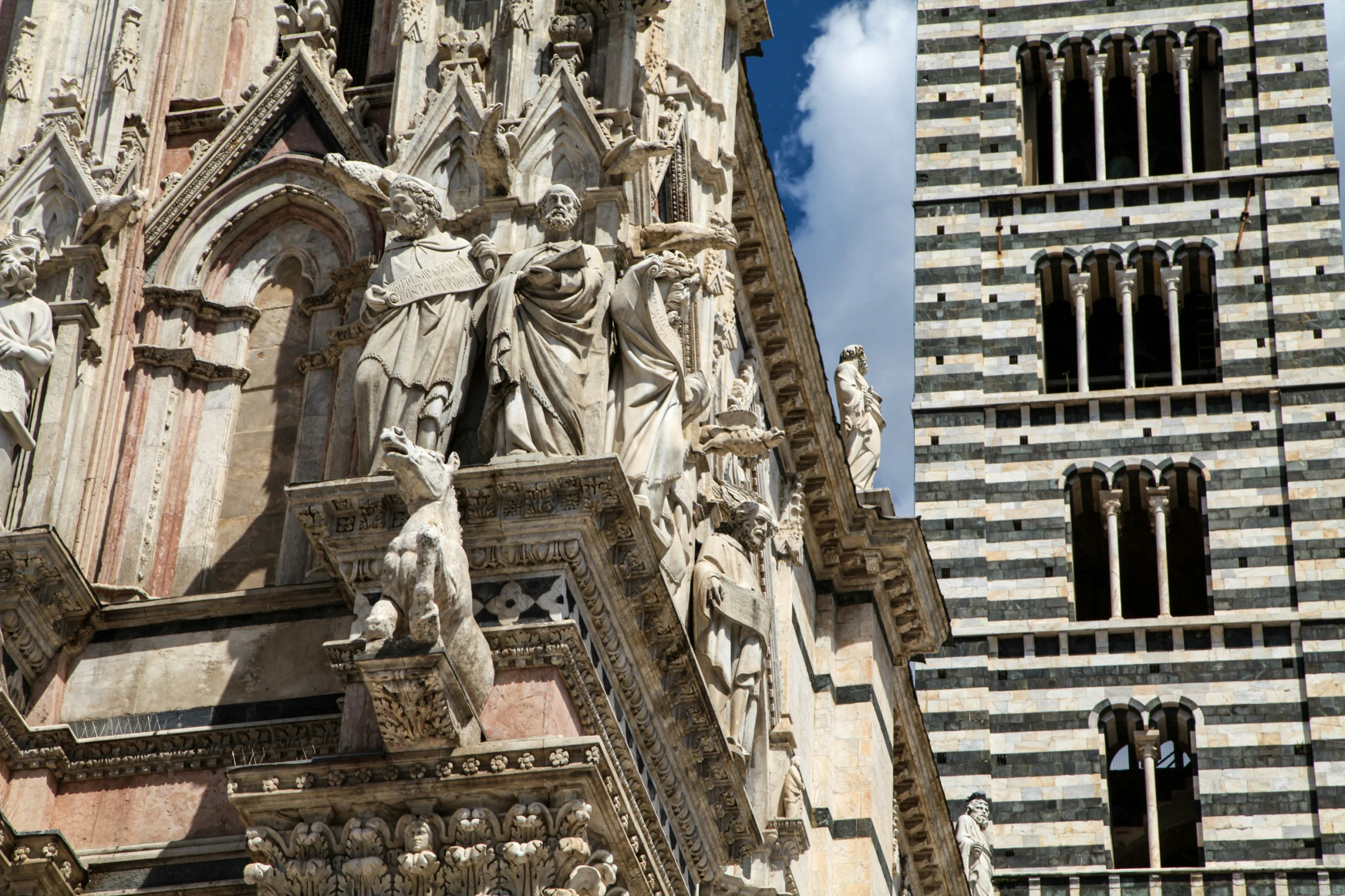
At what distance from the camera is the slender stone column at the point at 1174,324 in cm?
3834

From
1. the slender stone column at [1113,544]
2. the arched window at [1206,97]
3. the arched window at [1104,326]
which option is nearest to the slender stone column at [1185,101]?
the arched window at [1206,97]

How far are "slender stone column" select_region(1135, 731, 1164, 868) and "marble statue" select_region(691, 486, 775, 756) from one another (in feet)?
66.1

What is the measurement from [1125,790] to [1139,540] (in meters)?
3.95

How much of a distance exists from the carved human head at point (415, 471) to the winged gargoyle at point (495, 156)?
94.9 inches

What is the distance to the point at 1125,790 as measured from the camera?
3653 cm

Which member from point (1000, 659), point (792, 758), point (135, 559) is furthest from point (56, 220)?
point (1000, 659)

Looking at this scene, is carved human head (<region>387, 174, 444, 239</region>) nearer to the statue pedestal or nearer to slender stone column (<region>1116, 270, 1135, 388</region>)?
the statue pedestal

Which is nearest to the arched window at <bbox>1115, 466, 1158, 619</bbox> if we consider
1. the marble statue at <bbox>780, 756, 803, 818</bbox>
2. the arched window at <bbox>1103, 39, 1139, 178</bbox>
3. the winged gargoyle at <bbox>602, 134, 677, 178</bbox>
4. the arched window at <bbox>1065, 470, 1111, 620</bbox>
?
the arched window at <bbox>1065, 470, 1111, 620</bbox>

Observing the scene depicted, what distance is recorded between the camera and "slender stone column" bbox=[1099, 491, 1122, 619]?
3616cm

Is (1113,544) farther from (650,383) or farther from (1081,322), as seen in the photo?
(650,383)

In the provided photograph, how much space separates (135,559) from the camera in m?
15.0

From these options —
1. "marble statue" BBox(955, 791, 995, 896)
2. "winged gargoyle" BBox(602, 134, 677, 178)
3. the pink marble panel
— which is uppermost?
A: "marble statue" BBox(955, 791, 995, 896)

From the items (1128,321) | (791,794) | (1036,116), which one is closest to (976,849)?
(791,794)

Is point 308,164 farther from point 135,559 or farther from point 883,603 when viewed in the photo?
point 883,603
